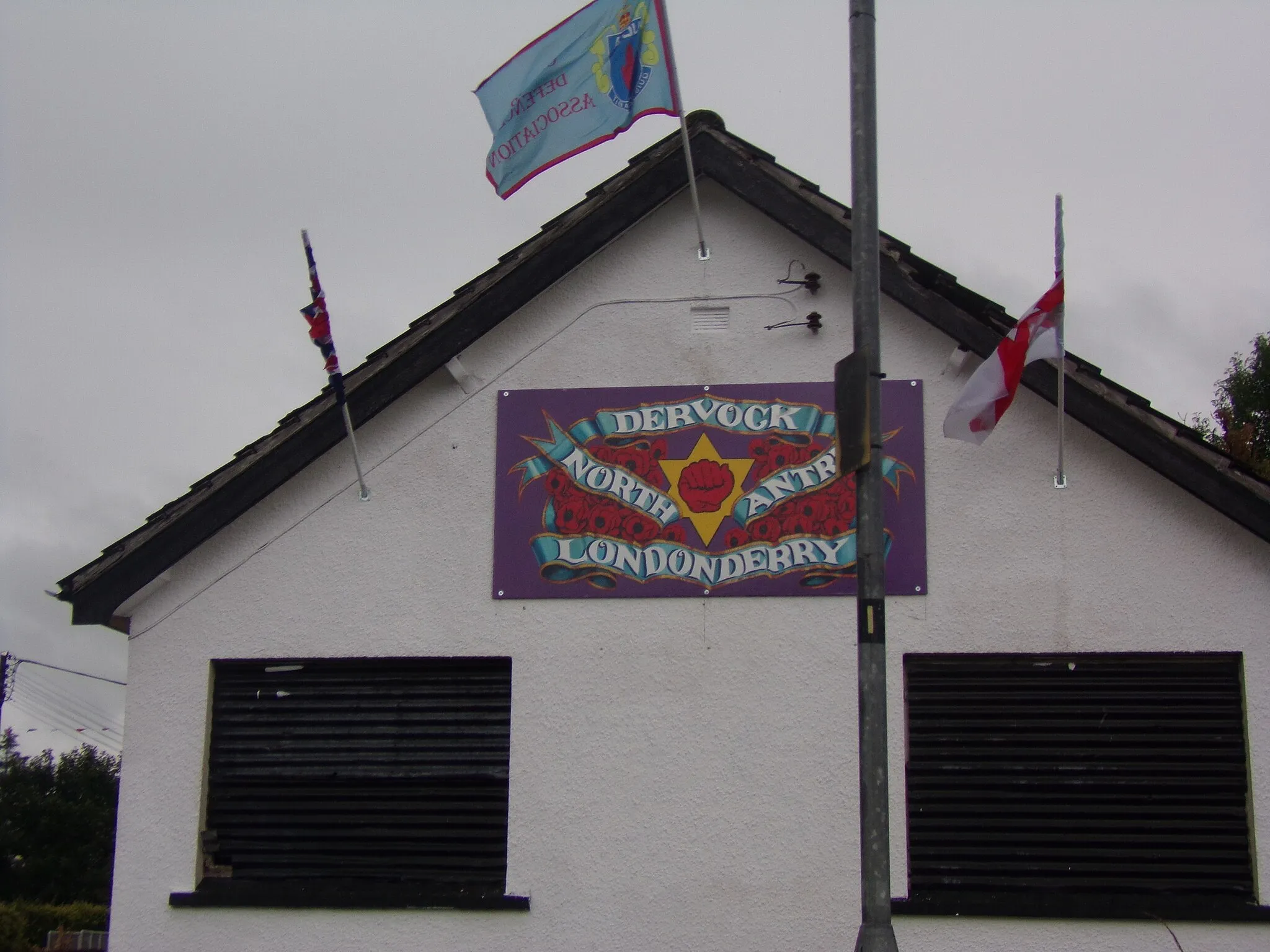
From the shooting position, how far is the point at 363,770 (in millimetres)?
10133

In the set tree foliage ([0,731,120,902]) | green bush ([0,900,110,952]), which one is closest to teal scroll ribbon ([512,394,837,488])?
green bush ([0,900,110,952])

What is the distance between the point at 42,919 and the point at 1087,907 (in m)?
29.9

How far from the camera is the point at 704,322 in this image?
10.4 m

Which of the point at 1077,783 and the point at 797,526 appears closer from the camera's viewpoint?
the point at 1077,783

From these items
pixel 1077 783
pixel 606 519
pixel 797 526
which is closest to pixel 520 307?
pixel 606 519

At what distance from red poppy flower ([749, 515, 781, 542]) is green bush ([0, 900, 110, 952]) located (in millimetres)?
18115

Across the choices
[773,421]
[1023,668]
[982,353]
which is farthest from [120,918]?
[982,353]

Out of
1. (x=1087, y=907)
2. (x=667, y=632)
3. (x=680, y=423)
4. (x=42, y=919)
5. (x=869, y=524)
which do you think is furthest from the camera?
(x=42, y=919)

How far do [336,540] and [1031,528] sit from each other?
15.1 ft

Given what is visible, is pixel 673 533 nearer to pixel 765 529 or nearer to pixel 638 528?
pixel 638 528

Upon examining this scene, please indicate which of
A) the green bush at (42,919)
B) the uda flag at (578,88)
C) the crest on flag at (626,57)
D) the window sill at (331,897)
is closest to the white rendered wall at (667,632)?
the window sill at (331,897)

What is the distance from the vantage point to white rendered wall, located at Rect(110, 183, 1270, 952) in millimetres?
9406

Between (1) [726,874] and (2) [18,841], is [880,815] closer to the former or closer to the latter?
(1) [726,874]

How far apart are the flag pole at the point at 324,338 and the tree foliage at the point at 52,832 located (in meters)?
46.1
